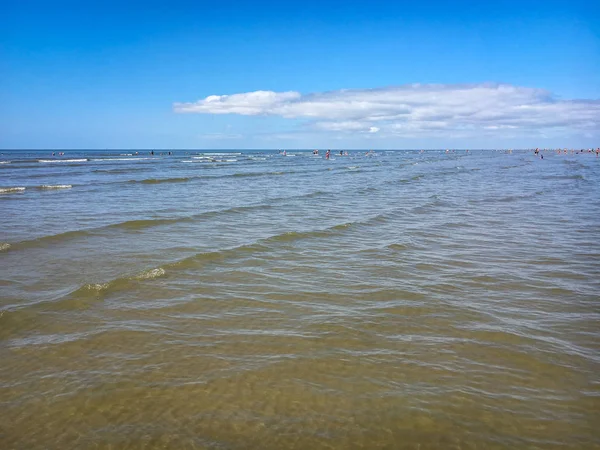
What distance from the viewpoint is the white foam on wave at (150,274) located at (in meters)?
9.02

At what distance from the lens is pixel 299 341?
6.09 m

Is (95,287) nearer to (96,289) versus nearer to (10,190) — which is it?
(96,289)

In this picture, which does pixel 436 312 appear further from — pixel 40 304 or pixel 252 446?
pixel 40 304

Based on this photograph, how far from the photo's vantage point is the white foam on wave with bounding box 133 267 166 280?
902cm

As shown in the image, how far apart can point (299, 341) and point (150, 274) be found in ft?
15.3

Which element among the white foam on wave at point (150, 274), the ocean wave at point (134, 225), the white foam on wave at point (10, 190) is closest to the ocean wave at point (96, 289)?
the white foam on wave at point (150, 274)

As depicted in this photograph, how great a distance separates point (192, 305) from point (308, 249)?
4.99 metres

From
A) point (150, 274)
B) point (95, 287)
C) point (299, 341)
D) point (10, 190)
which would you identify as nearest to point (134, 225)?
point (150, 274)

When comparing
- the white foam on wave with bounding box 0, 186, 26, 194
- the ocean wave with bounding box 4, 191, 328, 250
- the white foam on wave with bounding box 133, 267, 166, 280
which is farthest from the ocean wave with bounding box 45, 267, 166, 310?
the white foam on wave with bounding box 0, 186, 26, 194

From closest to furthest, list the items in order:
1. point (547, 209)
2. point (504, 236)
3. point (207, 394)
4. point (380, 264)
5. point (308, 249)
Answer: point (207, 394), point (380, 264), point (308, 249), point (504, 236), point (547, 209)

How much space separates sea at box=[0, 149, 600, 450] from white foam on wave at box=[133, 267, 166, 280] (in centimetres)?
5

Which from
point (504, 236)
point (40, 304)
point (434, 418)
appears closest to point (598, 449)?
point (434, 418)

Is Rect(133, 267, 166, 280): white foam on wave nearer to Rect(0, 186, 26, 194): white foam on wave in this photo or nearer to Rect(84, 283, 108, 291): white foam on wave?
Rect(84, 283, 108, 291): white foam on wave

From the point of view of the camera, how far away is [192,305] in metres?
7.55
